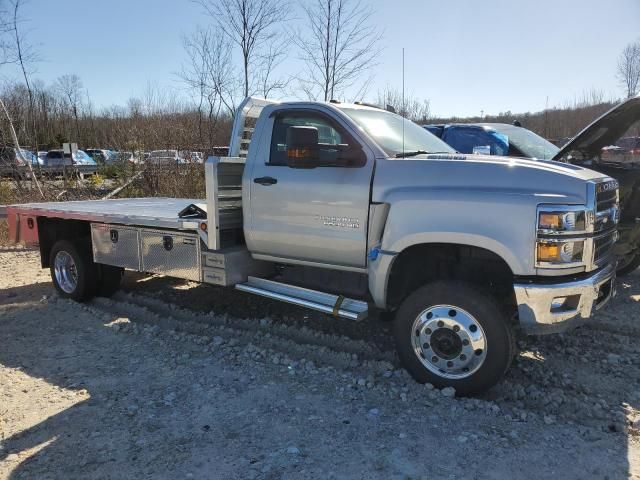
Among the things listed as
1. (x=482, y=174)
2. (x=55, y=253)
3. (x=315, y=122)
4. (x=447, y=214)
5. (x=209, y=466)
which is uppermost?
(x=315, y=122)

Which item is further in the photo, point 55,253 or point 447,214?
point 55,253

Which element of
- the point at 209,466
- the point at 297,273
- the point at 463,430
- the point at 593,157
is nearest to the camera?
the point at 209,466

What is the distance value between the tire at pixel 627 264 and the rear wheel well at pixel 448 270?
10.6 ft

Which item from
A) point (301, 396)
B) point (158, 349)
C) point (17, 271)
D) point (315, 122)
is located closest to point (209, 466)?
point (301, 396)

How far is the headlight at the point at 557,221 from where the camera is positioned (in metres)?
3.57

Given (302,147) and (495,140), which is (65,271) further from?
(495,140)

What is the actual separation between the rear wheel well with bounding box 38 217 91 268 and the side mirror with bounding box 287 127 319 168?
142 inches

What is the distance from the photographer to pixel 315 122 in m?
4.92

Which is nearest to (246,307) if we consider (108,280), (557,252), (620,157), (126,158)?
(108,280)

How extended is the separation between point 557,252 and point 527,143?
245 inches

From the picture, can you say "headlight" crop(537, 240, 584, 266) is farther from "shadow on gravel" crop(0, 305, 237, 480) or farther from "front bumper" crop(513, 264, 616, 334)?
"shadow on gravel" crop(0, 305, 237, 480)

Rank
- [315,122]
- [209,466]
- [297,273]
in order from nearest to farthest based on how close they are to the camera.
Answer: [209,466]
[315,122]
[297,273]

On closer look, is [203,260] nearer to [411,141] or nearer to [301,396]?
[301,396]

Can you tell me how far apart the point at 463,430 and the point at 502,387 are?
2.68 feet
